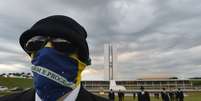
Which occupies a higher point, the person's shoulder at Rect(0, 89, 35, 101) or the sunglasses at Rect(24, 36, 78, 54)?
the sunglasses at Rect(24, 36, 78, 54)

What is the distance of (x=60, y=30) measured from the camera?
237 cm

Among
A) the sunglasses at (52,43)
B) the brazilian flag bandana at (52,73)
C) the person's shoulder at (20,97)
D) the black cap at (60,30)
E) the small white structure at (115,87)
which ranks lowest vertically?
the person's shoulder at (20,97)

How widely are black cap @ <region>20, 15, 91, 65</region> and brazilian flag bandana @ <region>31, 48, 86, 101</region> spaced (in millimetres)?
100

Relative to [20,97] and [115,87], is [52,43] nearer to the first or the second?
[20,97]

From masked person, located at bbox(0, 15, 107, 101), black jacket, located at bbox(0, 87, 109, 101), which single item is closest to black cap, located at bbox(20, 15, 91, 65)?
masked person, located at bbox(0, 15, 107, 101)

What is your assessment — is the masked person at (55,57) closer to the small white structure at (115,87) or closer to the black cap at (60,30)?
the black cap at (60,30)

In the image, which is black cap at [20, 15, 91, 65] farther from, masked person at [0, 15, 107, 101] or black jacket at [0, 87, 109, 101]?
black jacket at [0, 87, 109, 101]

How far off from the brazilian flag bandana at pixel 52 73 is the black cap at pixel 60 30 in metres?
0.10

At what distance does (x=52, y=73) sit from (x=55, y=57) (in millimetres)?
101

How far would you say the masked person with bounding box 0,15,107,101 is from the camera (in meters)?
2.32

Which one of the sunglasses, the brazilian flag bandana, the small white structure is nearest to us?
the brazilian flag bandana

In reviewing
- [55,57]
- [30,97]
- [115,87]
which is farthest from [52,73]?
[115,87]

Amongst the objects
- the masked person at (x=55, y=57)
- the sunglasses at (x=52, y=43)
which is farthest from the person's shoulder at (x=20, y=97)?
the sunglasses at (x=52, y=43)

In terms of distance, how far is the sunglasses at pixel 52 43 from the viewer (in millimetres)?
2404
